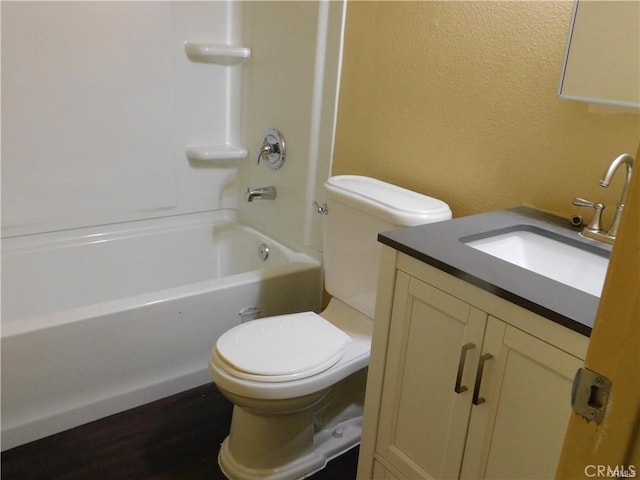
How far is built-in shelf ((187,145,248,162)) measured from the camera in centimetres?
259

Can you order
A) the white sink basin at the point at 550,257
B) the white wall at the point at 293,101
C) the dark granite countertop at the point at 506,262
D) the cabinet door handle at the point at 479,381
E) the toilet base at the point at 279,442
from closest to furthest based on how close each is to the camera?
the dark granite countertop at the point at 506,262 → the cabinet door handle at the point at 479,381 → the white sink basin at the point at 550,257 → the toilet base at the point at 279,442 → the white wall at the point at 293,101

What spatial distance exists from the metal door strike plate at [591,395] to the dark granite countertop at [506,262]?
447mm

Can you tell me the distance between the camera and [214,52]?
8.06 ft

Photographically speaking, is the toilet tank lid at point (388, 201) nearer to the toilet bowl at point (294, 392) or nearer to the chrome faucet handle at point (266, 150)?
the toilet bowl at point (294, 392)

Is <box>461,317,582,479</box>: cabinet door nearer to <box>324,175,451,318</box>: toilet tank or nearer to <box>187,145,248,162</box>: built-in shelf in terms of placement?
<box>324,175,451,318</box>: toilet tank

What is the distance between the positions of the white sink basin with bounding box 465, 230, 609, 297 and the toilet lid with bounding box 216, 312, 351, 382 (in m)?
0.57

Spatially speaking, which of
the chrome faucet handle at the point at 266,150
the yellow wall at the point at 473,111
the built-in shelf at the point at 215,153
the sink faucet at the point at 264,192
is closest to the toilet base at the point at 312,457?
the yellow wall at the point at 473,111

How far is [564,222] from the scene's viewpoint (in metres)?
1.51

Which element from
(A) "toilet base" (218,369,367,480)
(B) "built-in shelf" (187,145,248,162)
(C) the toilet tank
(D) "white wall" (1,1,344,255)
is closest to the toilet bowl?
(A) "toilet base" (218,369,367,480)

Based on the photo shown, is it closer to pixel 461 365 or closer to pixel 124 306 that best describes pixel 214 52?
pixel 124 306

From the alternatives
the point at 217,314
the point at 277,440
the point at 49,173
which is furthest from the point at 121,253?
the point at 277,440

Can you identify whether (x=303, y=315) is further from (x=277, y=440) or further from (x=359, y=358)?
(x=277, y=440)

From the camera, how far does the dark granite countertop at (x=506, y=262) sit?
1021 mm

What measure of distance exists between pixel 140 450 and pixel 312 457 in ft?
1.89
